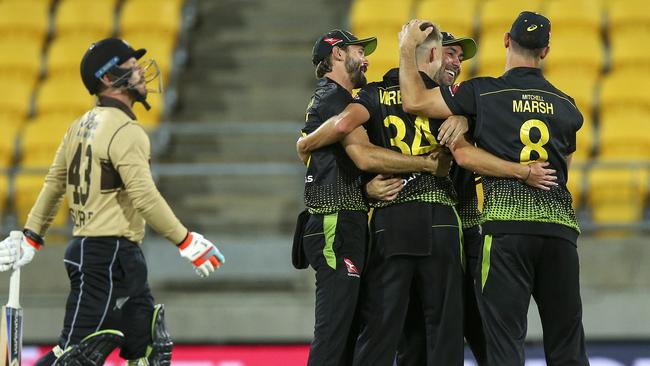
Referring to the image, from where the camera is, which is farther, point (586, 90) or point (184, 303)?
point (586, 90)

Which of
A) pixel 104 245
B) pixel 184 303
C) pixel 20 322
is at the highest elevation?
pixel 104 245

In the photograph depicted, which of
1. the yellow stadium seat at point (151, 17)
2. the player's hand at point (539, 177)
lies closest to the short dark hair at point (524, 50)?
the player's hand at point (539, 177)

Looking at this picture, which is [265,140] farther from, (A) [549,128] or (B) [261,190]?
(A) [549,128]

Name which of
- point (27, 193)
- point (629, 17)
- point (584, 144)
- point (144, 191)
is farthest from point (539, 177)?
point (629, 17)

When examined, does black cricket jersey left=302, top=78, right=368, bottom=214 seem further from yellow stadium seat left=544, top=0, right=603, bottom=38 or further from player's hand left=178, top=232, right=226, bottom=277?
yellow stadium seat left=544, top=0, right=603, bottom=38

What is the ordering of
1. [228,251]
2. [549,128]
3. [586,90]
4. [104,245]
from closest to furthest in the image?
[549,128] < [104,245] < [228,251] < [586,90]

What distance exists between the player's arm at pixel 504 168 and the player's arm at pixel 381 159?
252 mm

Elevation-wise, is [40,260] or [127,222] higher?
[127,222]

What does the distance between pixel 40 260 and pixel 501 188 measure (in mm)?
4897

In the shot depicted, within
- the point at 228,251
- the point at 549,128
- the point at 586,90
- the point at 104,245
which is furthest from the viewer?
the point at 586,90

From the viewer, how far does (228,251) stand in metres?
9.29

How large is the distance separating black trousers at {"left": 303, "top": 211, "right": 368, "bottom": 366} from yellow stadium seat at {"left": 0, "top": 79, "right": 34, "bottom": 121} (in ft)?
19.9

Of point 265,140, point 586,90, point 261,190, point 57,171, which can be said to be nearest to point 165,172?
point 261,190

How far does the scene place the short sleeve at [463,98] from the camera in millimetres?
5750
